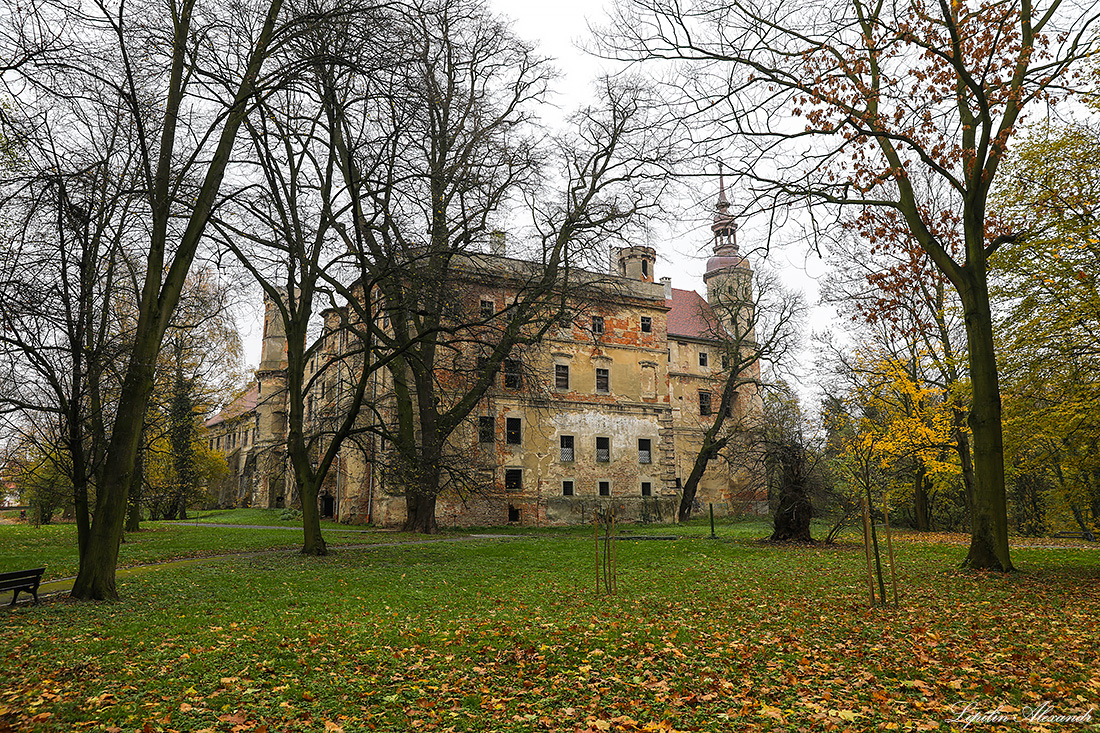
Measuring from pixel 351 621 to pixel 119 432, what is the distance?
462 cm

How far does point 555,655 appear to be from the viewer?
22.6ft

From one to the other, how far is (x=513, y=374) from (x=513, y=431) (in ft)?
20.6

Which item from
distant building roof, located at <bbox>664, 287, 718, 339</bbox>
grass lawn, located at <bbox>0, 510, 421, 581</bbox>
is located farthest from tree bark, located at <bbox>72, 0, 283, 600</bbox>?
distant building roof, located at <bbox>664, 287, 718, 339</bbox>

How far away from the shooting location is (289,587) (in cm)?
1156

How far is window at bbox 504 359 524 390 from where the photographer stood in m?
23.2

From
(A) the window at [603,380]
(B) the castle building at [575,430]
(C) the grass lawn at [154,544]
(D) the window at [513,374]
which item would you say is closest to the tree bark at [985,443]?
(D) the window at [513,374]

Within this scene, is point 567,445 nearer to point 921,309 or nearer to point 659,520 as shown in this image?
point 659,520

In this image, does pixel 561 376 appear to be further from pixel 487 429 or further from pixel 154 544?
pixel 154 544

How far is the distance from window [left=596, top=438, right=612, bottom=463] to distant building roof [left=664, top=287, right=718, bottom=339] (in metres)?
12.4

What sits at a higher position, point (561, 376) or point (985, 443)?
point (561, 376)

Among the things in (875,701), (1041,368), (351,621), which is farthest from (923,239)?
(351,621)

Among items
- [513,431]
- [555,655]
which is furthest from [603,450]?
[555,655]

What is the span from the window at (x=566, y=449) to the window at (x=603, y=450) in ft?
4.87

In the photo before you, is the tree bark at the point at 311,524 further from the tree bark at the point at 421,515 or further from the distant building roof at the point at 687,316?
the distant building roof at the point at 687,316
